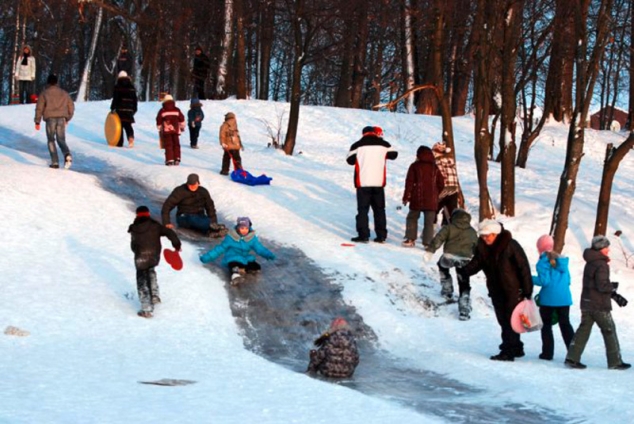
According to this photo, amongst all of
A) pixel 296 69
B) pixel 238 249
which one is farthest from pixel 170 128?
pixel 238 249

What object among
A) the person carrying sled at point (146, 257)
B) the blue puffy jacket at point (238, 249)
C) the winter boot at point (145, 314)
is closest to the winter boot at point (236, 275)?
the blue puffy jacket at point (238, 249)

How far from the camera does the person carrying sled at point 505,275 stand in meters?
11.4

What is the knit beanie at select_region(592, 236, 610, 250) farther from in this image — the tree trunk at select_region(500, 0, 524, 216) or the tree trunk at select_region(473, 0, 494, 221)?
the tree trunk at select_region(500, 0, 524, 216)

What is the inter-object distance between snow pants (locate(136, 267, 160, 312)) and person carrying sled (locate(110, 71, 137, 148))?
1177 centimetres

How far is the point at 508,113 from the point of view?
1958 cm

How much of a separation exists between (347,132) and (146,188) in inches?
458

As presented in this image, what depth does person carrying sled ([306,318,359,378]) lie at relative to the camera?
10461mm

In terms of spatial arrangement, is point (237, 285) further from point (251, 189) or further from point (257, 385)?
point (251, 189)

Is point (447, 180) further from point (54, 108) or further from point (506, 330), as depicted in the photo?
point (54, 108)

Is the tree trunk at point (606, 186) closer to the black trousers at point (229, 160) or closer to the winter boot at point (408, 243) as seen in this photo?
the winter boot at point (408, 243)

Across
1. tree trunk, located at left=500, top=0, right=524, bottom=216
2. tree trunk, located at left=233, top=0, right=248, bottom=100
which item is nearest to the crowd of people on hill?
tree trunk, located at left=500, top=0, right=524, bottom=216

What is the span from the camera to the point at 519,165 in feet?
86.4

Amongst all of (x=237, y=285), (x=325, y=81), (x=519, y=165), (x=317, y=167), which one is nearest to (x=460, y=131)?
(x=519, y=165)

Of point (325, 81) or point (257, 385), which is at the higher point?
point (325, 81)
